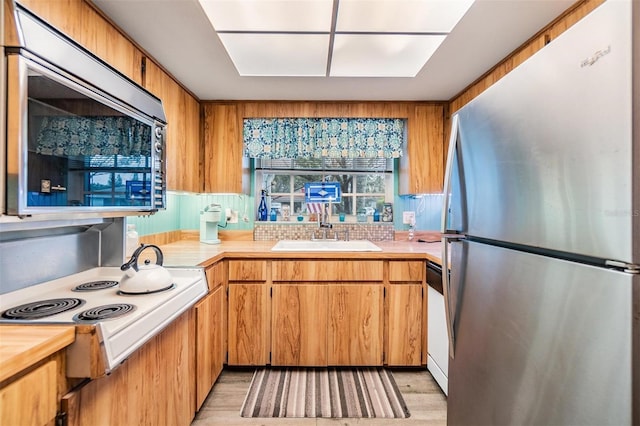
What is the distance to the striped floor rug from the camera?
1772 millimetres

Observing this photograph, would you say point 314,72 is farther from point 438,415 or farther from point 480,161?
point 438,415

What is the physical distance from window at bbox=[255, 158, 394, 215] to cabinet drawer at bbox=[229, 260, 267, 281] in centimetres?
89

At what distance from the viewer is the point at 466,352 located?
43.0 inches

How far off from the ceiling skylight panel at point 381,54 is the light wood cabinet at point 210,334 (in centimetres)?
154

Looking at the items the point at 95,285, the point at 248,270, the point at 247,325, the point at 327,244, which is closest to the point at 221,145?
the point at 248,270

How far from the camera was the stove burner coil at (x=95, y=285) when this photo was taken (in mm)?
1219

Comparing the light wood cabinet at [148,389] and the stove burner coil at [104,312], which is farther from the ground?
the stove burner coil at [104,312]

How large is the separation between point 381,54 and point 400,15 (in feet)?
1.21

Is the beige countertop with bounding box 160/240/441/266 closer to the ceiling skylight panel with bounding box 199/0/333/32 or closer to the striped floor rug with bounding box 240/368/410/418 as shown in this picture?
the striped floor rug with bounding box 240/368/410/418

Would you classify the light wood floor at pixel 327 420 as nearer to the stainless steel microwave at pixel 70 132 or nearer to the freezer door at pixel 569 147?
the stainless steel microwave at pixel 70 132

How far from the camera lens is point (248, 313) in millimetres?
2191

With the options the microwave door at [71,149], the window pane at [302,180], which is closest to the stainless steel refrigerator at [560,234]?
the microwave door at [71,149]

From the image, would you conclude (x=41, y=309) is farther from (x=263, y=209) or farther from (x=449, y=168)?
(x=263, y=209)

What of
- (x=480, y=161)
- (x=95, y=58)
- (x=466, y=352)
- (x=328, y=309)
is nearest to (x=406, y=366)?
(x=328, y=309)
